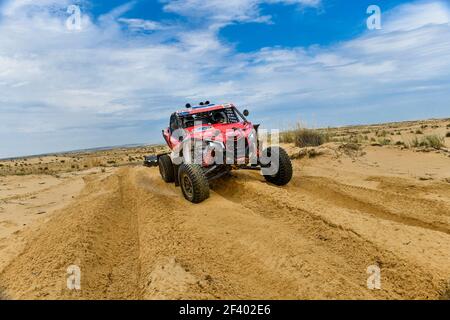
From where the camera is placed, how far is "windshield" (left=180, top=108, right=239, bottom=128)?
10336 mm

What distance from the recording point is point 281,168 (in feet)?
29.6

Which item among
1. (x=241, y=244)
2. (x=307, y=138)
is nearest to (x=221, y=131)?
(x=241, y=244)

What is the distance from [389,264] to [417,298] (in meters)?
0.67

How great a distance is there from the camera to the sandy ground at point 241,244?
4.10 metres

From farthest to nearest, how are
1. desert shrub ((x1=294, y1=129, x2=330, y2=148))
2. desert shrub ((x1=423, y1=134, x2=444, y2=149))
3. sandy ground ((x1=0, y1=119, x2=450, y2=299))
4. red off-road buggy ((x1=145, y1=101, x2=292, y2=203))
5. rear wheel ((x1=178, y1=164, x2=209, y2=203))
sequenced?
desert shrub ((x1=294, y1=129, x2=330, y2=148)) → desert shrub ((x1=423, y1=134, x2=444, y2=149)) → red off-road buggy ((x1=145, y1=101, x2=292, y2=203)) → rear wheel ((x1=178, y1=164, x2=209, y2=203)) → sandy ground ((x1=0, y1=119, x2=450, y2=299))

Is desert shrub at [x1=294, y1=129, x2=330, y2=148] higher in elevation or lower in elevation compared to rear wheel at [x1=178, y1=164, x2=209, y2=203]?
higher

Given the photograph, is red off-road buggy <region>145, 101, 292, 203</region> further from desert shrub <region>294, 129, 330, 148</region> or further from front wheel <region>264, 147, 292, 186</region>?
desert shrub <region>294, 129, 330, 148</region>

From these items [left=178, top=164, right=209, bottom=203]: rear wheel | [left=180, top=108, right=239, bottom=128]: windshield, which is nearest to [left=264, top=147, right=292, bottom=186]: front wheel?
[left=180, top=108, right=239, bottom=128]: windshield

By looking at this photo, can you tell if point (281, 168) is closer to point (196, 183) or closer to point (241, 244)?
point (196, 183)

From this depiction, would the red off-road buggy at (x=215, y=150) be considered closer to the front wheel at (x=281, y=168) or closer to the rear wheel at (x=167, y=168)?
the front wheel at (x=281, y=168)

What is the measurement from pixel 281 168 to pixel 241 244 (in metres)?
4.03

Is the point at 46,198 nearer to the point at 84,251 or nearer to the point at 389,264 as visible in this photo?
the point at 84,251

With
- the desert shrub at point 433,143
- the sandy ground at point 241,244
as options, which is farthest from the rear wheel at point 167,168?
the desert shrub at point 433,143
